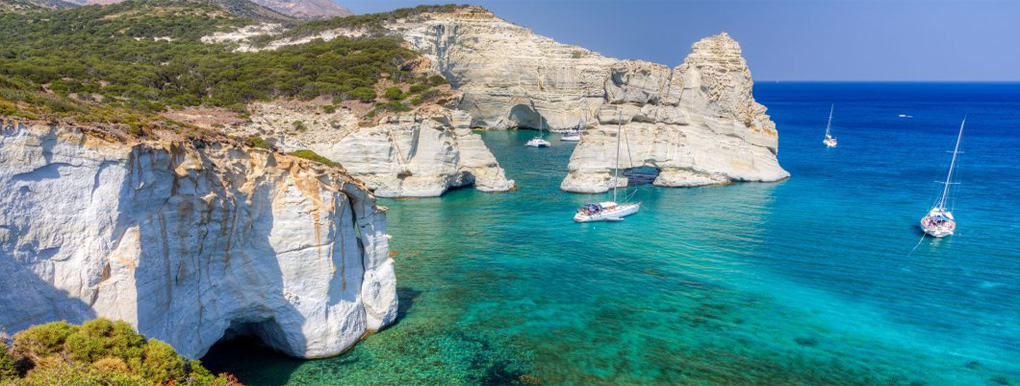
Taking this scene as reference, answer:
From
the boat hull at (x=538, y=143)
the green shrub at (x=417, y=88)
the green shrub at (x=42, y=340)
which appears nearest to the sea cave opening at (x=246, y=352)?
the green shrub at (x=42, y=340)

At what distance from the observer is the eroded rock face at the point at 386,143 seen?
44.8 meters

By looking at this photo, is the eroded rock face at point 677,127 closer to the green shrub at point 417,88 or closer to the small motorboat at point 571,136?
the green shrub at point 417,88

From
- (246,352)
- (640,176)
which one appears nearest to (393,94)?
(640,176)

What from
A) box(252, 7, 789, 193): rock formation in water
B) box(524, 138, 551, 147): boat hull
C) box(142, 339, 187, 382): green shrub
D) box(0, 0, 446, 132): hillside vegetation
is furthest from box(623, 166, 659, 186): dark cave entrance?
box(142, 339, 187, 382): green shrub

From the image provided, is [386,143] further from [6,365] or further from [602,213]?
[6,365]

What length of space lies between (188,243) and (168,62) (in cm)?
4819

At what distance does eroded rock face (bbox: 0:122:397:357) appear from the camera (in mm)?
→ 12461

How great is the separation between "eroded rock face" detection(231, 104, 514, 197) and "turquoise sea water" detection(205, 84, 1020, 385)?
2.26m

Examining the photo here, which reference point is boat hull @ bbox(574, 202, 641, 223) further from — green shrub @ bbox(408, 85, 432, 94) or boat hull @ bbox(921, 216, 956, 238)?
green shrub @ bbox(408, 85, 432, 94)

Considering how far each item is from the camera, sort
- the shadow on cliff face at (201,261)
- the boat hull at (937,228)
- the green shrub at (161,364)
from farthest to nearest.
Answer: the boat hull at (937,228) < the shadow on cliff face at (201,261) < the green shrub at (161,364)

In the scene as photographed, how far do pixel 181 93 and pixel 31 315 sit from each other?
121ft

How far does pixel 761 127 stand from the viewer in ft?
174

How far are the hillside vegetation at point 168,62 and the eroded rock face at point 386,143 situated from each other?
363cm

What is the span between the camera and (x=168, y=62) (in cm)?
5484
